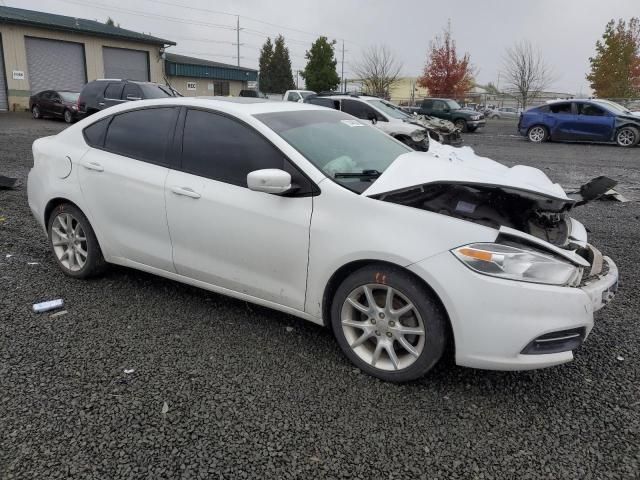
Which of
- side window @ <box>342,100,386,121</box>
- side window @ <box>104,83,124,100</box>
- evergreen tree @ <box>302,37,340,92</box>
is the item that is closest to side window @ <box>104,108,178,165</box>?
side window @ <box>342,100,386,121</box>

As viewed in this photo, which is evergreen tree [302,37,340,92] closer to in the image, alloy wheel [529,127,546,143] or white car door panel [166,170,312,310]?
alloy wheel [529,127,546,143]

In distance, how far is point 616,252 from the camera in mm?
5363

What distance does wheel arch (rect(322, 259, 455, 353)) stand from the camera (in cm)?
276

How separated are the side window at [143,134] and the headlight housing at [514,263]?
227 centimetres

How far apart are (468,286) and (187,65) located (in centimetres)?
3785

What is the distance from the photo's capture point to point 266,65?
69750 mm

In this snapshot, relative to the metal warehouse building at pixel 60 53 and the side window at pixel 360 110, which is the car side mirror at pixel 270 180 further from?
the metal warehouse building at pixel 60 53

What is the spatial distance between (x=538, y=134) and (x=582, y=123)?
63.8 inches

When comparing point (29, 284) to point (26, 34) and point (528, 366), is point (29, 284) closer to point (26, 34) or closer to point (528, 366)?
point (528, 366)

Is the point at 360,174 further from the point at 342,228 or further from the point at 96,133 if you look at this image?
the point at 96,133

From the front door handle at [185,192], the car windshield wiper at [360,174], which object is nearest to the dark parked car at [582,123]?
the car windshield wiper at [360,174]

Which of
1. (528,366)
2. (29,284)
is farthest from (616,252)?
(29,284)

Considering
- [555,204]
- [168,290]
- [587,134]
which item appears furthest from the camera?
[587,134]

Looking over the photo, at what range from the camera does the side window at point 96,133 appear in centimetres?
416
